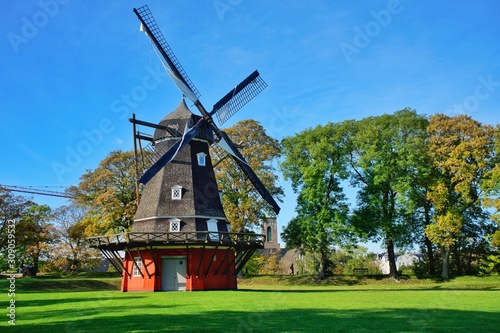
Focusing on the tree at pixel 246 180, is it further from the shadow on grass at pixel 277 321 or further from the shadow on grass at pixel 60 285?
the shadow on grass at pixel 277 321

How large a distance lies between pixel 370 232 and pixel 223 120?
17.4 meters

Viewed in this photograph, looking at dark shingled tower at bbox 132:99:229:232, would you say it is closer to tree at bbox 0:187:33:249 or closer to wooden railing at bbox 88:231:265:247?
wooden railing at bbox 88:231:265:247

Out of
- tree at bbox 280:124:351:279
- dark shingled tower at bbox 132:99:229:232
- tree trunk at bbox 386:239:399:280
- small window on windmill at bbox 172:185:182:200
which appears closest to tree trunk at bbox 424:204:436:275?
tree trunk at bbox 386:239:399:280

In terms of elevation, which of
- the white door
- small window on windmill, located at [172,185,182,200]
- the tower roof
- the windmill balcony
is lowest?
the white door

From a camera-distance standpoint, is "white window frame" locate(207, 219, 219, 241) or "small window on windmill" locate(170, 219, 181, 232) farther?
"small window on windmill" locate(170, 219, 181, 232)

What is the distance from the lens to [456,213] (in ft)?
119

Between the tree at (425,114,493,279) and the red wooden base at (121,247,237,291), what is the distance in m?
19.5

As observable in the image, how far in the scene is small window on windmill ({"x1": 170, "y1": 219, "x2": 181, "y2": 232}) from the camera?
26.5 metres

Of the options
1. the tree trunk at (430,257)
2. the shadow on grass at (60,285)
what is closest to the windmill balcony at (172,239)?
the shadow on grass at (60,285)

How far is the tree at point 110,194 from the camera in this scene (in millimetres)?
41281

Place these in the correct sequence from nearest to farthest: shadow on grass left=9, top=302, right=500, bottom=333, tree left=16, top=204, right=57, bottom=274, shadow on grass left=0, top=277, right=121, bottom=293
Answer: shadow on grass left=9, top=302, right=500, bottom=333
shadow on grass left=0, top=277, right=121, bottom=293
tree left=16, top=204, right=57, bottom=274

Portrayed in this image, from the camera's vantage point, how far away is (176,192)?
2769cm

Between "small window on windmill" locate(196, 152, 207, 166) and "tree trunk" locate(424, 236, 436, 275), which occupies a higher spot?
"small window on windmill" locate(196, 152, 207, 166)

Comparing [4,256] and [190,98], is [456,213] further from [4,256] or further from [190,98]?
[4,256]
